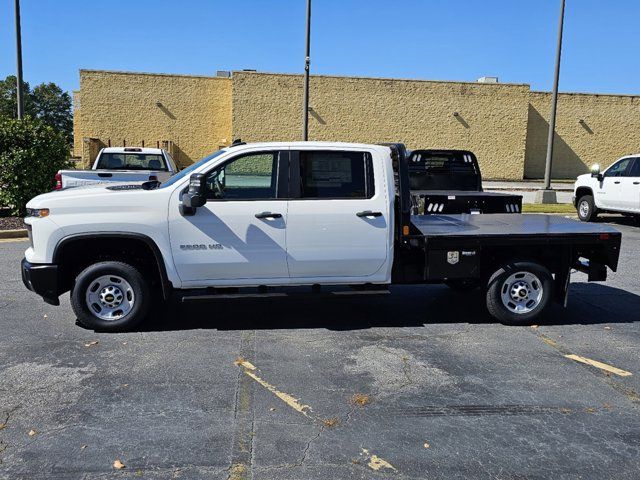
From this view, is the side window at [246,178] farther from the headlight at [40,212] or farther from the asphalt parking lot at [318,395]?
the headlight at [40,212]

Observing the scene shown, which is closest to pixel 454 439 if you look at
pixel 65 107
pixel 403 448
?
pixel 403 448

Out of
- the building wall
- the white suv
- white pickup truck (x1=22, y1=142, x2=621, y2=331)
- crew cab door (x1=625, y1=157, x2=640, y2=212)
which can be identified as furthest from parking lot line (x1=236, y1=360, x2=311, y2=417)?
the building wall

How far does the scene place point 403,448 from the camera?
379 cm

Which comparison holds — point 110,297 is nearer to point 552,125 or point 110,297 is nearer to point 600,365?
point 600,365

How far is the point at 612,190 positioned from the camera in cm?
1558

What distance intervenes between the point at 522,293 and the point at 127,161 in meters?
9.83

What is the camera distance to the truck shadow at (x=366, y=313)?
6492mm

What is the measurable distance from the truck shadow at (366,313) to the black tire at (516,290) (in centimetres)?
30

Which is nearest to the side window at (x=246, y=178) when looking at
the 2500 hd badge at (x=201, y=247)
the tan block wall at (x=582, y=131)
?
the 2500 hd badge at (x=201, y=247)

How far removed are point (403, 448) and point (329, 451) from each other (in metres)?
0.49

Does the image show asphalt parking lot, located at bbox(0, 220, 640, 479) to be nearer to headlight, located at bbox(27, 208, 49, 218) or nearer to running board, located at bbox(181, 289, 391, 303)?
running board, located at bbox(181, 289, 391, 303)

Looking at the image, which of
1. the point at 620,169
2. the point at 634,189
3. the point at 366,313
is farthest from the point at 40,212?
the point at 620,169

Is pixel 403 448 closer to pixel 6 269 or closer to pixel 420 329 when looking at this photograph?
pixel 420 329

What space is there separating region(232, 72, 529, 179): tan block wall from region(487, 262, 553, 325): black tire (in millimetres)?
30356
